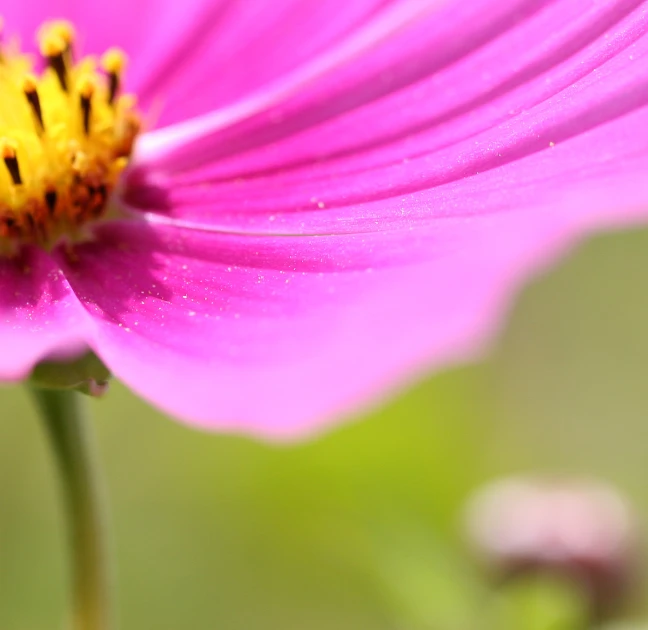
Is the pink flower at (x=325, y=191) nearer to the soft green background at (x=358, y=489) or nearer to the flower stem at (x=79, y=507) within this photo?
the flower stem at (x=79, y=507)

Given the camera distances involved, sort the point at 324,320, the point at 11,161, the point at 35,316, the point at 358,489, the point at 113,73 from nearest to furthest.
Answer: the point at 324,320, the point at 35,316, the point at 11,161, the point at 113,73, the point at 358,489

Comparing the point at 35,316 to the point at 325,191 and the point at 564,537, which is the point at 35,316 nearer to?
the point at 325,191

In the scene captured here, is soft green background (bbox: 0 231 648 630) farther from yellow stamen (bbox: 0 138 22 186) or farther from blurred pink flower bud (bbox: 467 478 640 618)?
yellow stamen (bbox: 0 138 22 186)

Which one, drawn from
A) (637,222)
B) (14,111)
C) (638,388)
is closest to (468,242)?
(637,222)

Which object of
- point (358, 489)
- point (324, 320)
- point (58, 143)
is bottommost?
point (324, 320)

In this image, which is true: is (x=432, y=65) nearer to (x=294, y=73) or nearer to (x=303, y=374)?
(x=294, y=73)

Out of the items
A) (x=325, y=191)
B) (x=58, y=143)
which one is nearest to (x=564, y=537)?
(x=325, y=191)

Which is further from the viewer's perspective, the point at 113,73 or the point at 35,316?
the point at 113,73
